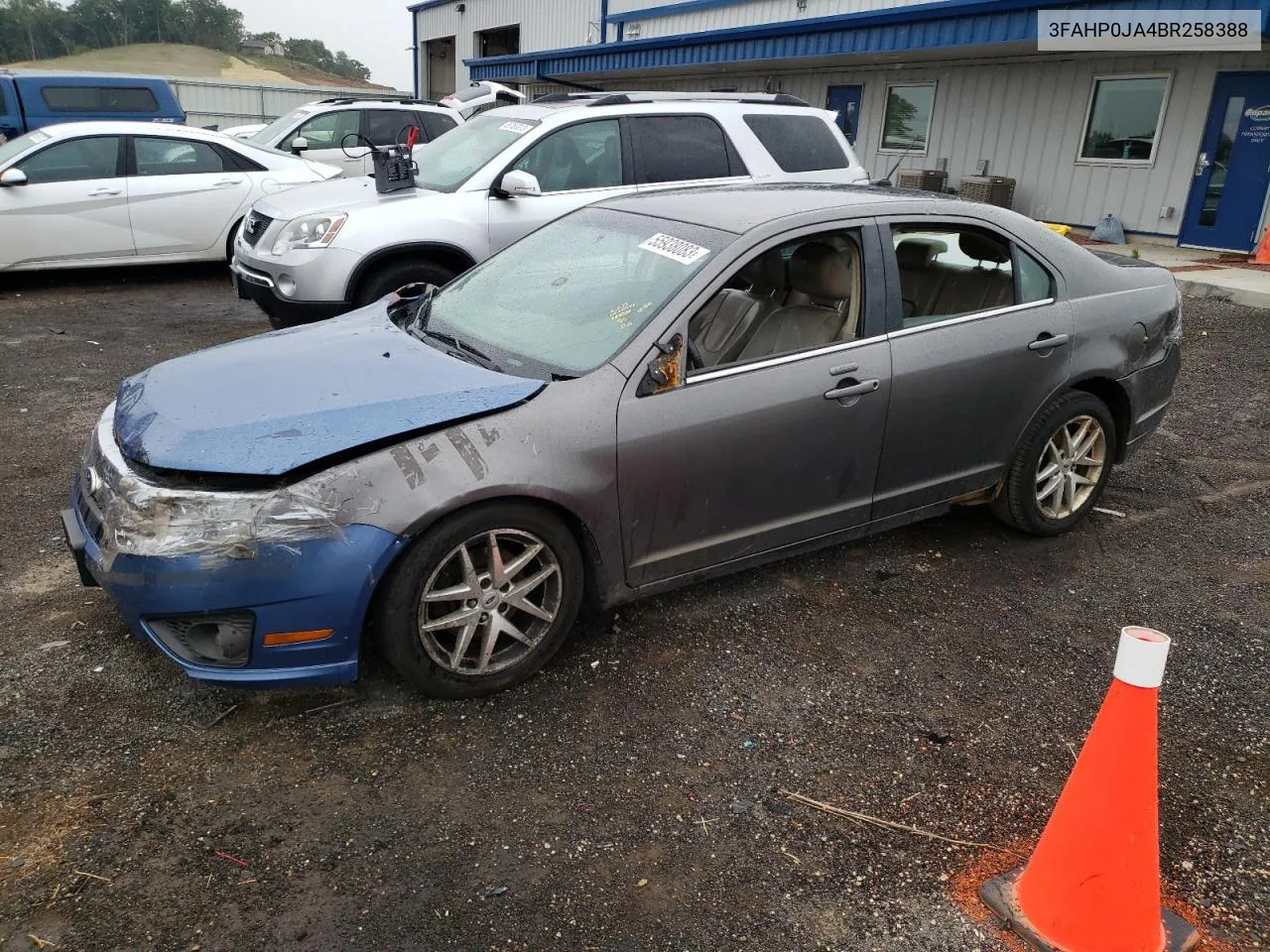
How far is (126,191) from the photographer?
9641 millimetres

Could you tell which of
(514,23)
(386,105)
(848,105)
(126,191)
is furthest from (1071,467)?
(514,23)

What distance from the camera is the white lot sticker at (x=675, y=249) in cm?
356

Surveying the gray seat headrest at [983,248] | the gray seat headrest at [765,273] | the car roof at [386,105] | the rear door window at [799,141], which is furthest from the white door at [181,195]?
the gray seat headrest at [983,248]

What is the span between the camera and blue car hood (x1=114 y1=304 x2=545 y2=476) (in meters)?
2.89

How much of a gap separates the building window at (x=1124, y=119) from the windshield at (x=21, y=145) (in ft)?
41.5

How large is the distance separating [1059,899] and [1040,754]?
79 centimetres

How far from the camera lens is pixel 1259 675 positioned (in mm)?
3535

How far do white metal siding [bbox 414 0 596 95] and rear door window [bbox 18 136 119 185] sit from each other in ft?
49.5

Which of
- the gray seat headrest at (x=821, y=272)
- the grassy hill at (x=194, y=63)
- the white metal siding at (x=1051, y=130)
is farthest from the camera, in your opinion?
the grassy hill at (x=194, y=63)

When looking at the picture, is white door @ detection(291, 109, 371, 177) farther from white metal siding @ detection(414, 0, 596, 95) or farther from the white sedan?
white metal siding @ detection(414, 0, 596, 95)

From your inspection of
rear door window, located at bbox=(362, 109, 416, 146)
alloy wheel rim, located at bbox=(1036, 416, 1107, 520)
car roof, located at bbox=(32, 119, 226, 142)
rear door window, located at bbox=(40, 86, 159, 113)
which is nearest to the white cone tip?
alloy wheel rim, located at bbox=(1036, 416, 1107, 520)

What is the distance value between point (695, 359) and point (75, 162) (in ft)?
28.7

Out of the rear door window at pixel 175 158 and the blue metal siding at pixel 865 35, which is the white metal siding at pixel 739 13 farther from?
the rear door window at pixel 175 158

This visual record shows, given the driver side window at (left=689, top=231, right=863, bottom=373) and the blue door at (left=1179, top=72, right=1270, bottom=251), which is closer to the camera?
the driver side window at (left=689, top=231, right=863, bottom=373)
